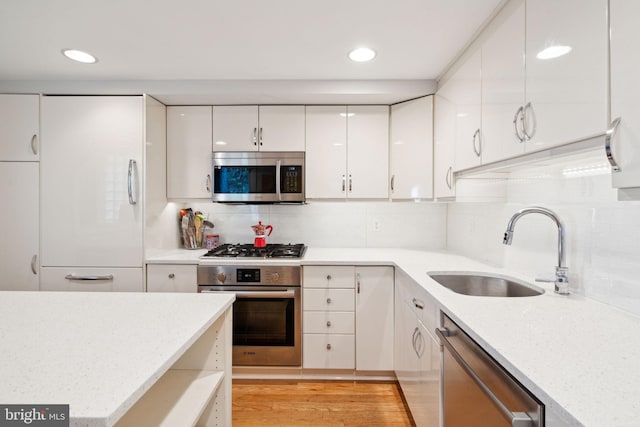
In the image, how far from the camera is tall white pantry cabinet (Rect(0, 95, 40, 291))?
221 centimetres

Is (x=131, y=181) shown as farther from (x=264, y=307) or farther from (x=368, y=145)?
(x=368, y=145)

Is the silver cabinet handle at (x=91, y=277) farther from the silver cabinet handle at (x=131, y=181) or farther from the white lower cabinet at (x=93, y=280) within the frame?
the silver cabinet handle at (x=131, y=181)

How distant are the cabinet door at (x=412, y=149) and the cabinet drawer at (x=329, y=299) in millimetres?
930

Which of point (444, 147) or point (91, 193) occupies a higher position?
point (444, 147)

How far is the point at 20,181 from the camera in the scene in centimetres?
222

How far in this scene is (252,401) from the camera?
2035 mm

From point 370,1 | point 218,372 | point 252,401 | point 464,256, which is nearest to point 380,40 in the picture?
point 370,1

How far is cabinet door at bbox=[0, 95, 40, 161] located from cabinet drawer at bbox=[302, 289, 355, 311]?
233 centimetres

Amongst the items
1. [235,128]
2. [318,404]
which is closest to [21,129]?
[235,128]

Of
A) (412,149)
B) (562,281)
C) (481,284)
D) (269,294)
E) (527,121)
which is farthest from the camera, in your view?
(412,149)

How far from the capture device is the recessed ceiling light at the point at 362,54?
1.81 metres

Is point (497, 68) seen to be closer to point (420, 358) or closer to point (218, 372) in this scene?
point (420, 358)

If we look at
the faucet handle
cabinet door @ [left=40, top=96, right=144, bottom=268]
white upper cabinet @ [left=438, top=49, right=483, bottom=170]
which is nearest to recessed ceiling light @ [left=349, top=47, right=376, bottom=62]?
white upper cabinet @ [left=438, top=49, right=483, bottom=170]

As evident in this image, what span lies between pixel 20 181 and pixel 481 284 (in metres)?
3.35
